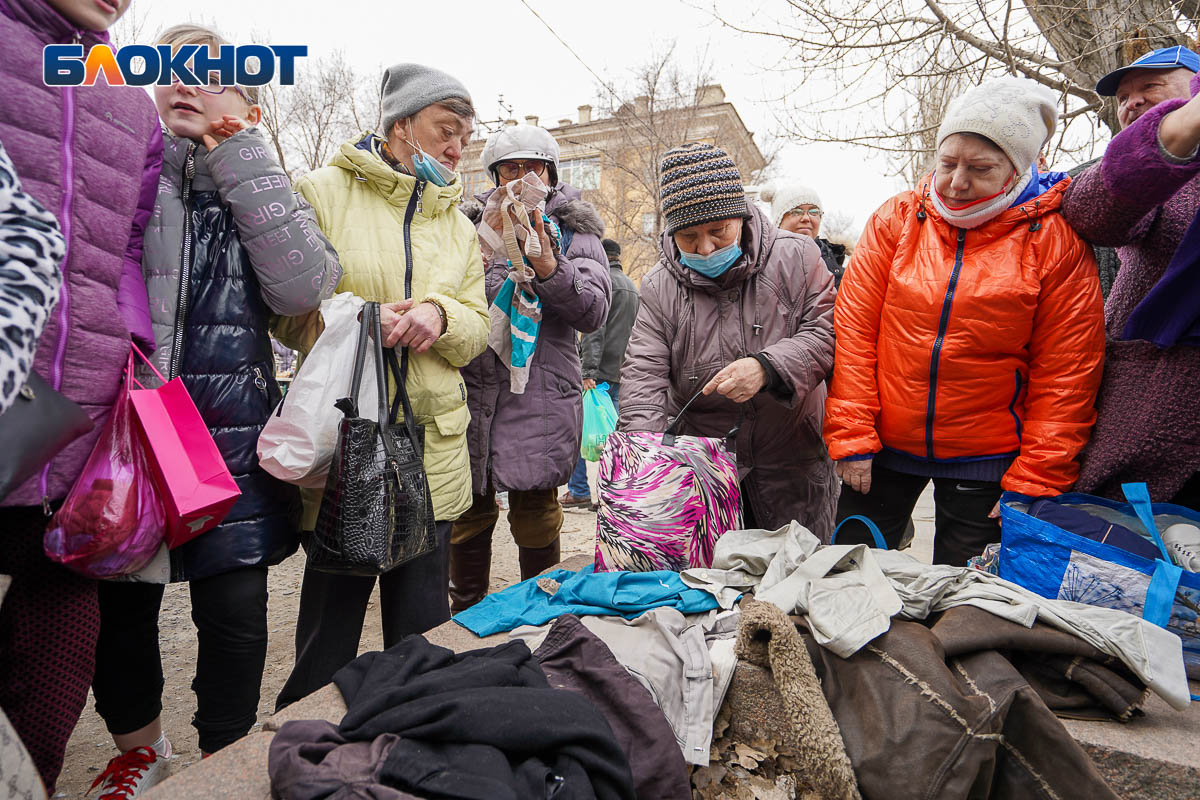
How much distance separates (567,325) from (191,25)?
5.02 feet

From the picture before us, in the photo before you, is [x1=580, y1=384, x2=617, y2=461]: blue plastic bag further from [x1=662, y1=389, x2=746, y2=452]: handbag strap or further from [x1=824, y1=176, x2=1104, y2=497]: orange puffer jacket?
[x1=824, y1=176, x2=1104, y2=497]: orange puffer jacket

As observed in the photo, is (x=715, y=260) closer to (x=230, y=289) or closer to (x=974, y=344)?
(x=974, y=344)

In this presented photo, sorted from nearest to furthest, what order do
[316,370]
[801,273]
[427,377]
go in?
[316,370], [427,377], [801,273]

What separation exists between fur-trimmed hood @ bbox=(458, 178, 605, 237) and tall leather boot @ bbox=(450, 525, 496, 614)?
134 centimetres

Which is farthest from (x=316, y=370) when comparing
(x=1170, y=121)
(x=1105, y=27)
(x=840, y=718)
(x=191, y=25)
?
(x=1105, y=27)

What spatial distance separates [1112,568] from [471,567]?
2268 mm

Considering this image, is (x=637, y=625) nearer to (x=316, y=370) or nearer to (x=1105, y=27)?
(x=316, y=370)

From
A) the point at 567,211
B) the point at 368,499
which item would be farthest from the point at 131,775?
the point at 567,211

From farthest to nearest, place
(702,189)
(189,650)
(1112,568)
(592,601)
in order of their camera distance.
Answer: (189,650), (702,189), (592,601), (1112,568)

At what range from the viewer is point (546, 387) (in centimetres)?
267

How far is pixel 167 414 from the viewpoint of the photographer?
1.50 m

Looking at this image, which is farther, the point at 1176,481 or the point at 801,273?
the point at 801,273

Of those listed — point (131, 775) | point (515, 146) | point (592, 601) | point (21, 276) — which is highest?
point (515, 146)

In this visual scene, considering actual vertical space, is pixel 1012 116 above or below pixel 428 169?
above
